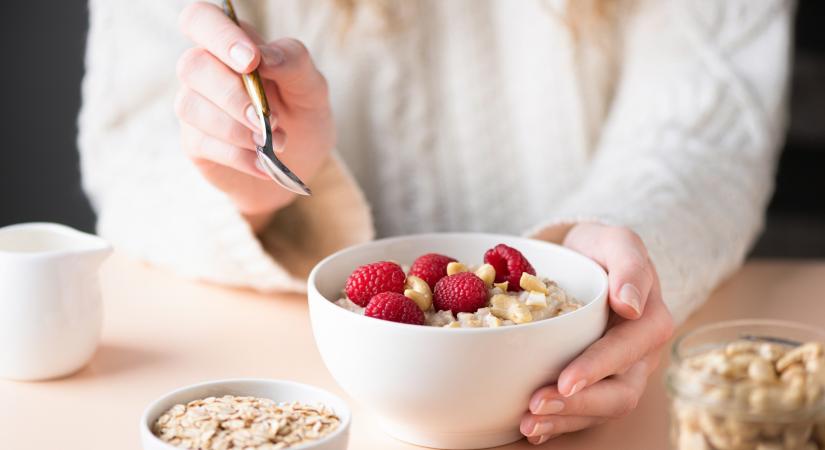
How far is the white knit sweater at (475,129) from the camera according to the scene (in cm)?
111

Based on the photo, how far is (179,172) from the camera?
1.15 meters

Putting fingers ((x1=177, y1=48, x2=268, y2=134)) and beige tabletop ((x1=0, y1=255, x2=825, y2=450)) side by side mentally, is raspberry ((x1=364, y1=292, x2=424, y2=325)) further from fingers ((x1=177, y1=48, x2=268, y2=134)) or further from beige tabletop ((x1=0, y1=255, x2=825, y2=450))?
fingers ((x1=177, y1=48, x2=268, y2=134))

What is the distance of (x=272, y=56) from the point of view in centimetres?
85

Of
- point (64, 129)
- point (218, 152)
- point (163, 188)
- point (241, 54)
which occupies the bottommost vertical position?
point (64, 129)

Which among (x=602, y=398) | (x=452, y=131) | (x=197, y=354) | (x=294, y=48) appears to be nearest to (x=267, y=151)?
(x=294, y=48)

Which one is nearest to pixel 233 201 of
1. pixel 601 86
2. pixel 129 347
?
pixel 129 347

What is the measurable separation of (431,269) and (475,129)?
0.61 metres

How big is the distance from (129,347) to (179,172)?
280mm

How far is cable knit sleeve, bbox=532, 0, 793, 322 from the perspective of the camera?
1142mm

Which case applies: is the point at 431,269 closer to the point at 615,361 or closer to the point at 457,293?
the point at 457,293

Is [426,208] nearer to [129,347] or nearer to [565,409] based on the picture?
[129,347]

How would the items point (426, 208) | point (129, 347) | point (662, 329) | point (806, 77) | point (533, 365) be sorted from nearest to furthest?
point (533, 365) → point (662, 329) → point (129, 347) → point (426, 208) → point (806, 77)

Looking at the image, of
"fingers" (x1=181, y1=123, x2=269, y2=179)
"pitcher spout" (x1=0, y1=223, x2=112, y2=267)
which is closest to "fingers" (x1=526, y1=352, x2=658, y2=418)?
"fingers" (x1=181, y1=123, x2=269, y2=179)

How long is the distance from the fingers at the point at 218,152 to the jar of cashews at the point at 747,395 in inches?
17.6
